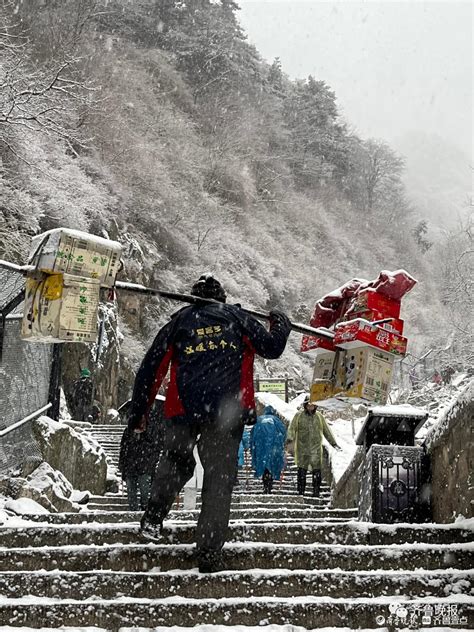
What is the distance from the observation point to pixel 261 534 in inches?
190

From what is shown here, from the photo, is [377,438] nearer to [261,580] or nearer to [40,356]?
[261,580]

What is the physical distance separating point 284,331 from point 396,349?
0.86 m

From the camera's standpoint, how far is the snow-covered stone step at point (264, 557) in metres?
4.27

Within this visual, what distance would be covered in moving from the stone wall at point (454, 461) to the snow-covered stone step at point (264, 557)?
520mm

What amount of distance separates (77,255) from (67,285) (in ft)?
0.75

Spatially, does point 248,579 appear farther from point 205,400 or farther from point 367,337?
point 367,337

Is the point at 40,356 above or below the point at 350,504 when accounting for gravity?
above

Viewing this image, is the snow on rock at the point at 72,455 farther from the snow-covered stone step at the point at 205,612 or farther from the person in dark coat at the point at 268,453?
the snow-covered stone step at the point at 205,612

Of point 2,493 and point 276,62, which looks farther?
point 276,62

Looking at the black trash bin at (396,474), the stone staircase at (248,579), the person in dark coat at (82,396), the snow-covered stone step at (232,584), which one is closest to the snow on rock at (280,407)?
the person in dark coat at (82,396)

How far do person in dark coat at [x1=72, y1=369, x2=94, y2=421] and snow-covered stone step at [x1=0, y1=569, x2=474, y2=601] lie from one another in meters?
12.4

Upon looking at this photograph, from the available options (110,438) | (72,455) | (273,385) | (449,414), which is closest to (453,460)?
(449,414)

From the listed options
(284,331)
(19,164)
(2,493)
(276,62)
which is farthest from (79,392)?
(276,62)

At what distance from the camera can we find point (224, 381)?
14.0 ft
